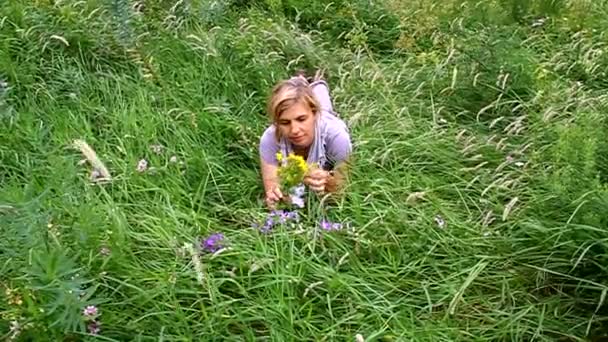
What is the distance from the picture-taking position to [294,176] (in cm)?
340

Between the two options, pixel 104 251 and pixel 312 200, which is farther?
pixel 312 200

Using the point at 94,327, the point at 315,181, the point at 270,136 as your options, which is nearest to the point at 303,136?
the point at 270,136

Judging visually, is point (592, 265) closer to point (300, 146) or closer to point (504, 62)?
point (300, 146)

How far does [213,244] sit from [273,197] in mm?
440

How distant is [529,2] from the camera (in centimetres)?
555

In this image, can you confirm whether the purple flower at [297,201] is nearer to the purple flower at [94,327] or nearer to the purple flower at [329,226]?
the purple flower at [329,226]

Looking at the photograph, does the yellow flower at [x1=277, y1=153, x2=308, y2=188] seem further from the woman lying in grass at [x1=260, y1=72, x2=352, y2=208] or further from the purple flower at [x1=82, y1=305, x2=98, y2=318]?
the purple flower at [x1=82, y1=305, x2=98, y2=318]

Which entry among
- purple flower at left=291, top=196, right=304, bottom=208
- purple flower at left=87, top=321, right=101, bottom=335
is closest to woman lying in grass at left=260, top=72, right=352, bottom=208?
purple flower at left=291, top=196, right=304, bottom=208

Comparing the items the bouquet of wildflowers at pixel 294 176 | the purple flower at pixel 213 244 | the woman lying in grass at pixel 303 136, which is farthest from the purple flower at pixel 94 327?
the woman lying in grass at pixel 303 136

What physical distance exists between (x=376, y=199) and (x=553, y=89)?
1240mm

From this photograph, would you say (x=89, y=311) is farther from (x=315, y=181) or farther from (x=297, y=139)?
(x=297, y=139)

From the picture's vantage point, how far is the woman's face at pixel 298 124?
392 centimetres

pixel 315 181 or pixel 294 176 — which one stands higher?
pixel 294 176

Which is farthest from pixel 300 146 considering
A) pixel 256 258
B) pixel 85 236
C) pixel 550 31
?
pixel 550 31
